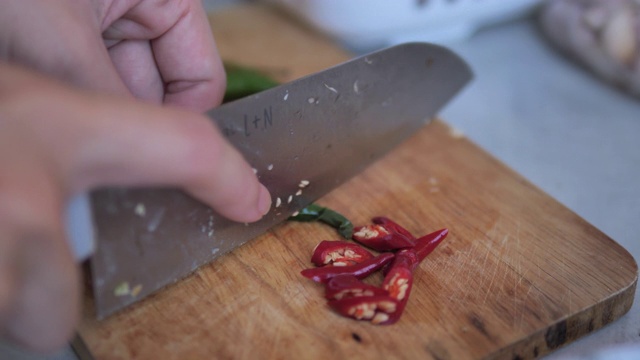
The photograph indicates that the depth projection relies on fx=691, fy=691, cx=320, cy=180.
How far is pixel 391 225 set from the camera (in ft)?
4.07

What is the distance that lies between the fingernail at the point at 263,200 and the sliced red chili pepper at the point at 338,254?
0.12 meters

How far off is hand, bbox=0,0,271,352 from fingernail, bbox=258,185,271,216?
12mm

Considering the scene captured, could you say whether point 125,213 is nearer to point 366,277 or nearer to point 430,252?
point 366,277

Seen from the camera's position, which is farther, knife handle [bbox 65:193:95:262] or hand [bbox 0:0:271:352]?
knife handle [bbox 65:193:95:262]

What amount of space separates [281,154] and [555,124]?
839mm

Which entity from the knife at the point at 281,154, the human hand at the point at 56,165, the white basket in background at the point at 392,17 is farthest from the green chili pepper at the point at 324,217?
the white basket in background at the point at 392,17

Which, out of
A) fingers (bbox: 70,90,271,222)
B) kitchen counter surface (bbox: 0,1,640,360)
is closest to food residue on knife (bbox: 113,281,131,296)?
fingers (bbox: 70,90,271,222)

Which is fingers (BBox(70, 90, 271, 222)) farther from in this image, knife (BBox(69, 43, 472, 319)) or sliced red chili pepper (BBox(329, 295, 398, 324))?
sliced red chili pepper (BBox(329, 295, 398, 324))

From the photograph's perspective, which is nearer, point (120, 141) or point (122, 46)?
point (120, 141)

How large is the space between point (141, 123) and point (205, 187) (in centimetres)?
15

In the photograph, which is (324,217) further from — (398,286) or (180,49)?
(180,49)

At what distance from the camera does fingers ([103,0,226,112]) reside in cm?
125

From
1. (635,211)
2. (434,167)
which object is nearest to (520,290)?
(434,167)

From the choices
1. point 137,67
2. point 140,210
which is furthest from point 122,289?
point 137,67
